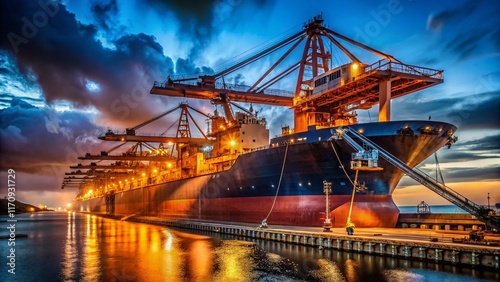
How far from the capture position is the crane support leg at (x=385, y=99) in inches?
962

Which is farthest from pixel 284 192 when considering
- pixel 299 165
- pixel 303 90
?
pixel 303 90

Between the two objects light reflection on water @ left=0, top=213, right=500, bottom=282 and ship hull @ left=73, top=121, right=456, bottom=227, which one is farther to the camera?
ship hull @ left=73, top=121, right=456, bottom=227

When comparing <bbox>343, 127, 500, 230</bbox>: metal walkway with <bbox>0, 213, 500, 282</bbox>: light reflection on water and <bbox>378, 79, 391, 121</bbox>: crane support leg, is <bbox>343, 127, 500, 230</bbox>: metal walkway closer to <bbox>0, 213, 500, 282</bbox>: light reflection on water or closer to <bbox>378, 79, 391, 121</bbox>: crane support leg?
<bbox>0, 213, 500, 282</bbox>: light reflection on water

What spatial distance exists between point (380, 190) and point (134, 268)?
561 inches

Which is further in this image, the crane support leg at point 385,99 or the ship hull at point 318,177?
the crane support leg at point 385,99

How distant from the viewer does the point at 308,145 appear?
2366 cm

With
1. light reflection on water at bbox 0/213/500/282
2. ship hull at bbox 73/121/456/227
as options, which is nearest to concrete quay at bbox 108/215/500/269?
light reflection on water at bbox 0/213/500/282

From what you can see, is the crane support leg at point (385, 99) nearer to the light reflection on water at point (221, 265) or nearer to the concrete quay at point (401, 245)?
the concrete quay at point (401, 245)

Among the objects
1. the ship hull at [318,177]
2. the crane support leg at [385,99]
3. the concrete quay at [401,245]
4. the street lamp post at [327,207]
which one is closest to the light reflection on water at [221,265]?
the concrete quay at [401,245]

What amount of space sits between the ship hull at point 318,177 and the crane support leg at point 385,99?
295cm

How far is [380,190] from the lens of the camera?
2338 cm

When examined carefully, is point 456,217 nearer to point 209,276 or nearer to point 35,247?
point 209,276

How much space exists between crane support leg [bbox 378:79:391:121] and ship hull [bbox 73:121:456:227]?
2949mm

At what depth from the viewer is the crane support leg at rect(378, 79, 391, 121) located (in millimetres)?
24438
